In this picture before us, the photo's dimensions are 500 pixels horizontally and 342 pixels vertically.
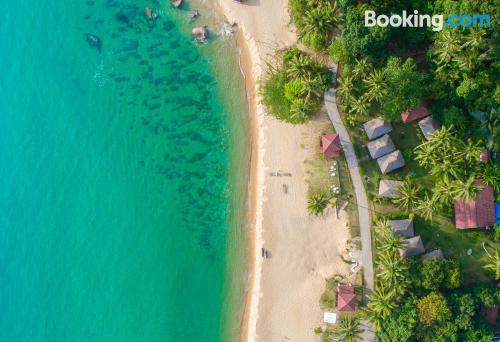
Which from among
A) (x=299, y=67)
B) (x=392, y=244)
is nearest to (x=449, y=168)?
(x=392, y=244)

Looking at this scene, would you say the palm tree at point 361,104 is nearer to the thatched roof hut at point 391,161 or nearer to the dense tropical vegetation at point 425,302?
the thatched roof hut at point 391,161

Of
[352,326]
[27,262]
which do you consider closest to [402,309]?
→ [352,326]

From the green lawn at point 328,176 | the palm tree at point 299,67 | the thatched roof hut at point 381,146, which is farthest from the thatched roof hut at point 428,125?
the palm tree at point 299,67

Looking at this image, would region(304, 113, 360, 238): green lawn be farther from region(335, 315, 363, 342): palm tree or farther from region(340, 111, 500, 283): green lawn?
region(335, 315, 363, 342): palm tree

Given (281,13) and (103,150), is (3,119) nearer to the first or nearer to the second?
(103,150)

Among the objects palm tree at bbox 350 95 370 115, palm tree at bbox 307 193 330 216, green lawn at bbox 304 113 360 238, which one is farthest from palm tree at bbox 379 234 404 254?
palm tree at bbox 350 95 370 115

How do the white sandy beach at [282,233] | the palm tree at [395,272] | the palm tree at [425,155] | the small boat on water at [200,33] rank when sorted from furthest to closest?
the small boat on water at [200,33] < the white sandy beach at [282,233] < the palm tree at [425,155] < the palm tree at [395,272]
